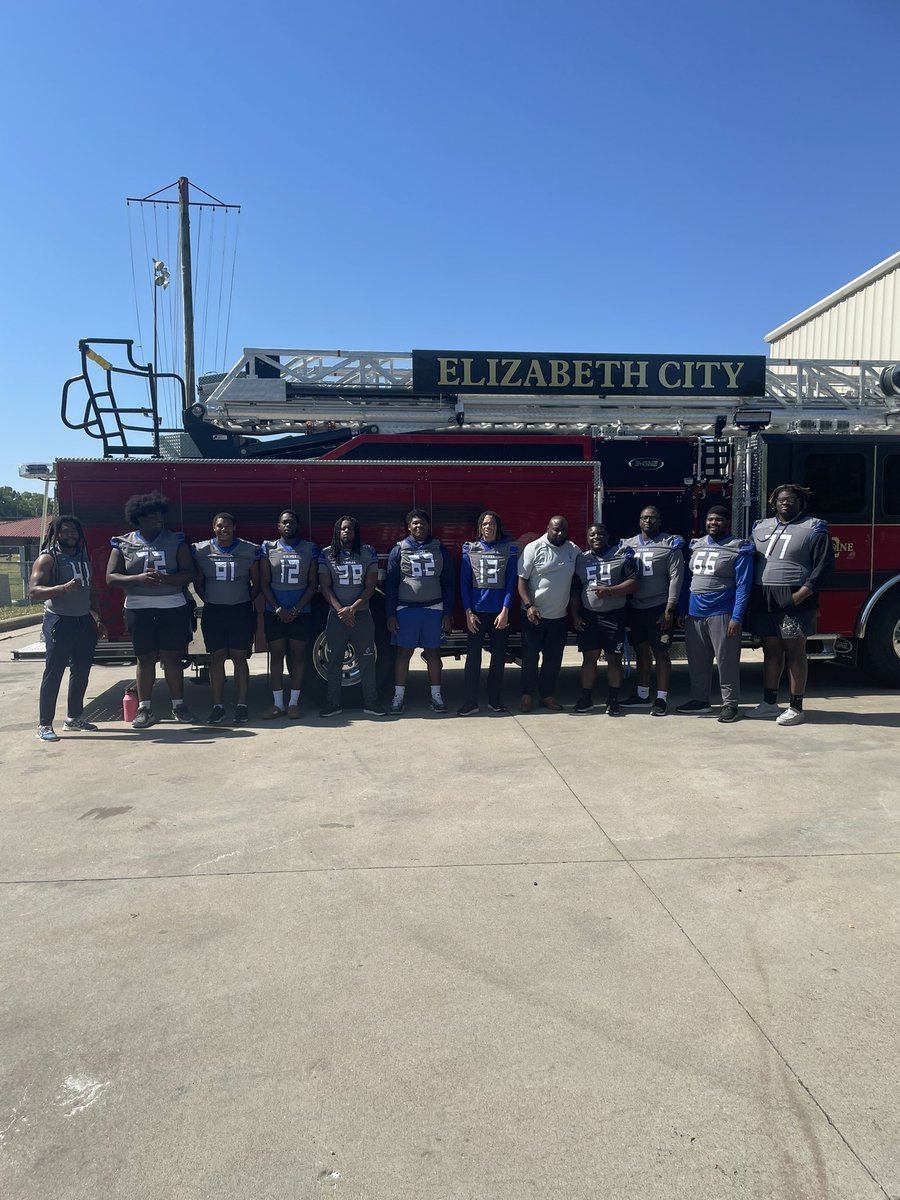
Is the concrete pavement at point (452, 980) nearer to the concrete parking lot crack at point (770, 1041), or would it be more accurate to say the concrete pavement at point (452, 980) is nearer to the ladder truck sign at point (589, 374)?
the concrete parking lot crack at point (770, 1041)

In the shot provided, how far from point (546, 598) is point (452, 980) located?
4560 mm

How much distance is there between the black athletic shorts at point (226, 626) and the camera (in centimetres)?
721

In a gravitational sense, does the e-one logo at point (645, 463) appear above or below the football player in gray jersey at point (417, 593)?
above

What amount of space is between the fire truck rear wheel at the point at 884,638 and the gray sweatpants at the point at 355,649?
493cm

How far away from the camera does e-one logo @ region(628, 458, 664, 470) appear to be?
8.45 m

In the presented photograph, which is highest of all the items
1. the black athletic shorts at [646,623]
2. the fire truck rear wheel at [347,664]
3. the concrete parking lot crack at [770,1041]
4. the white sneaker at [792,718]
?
the black athletic shorts at [646,623]

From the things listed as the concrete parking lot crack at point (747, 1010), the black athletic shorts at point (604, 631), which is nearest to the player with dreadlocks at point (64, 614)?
the black athletic shorts at point (604, 631)

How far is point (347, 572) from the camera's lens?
7270mm

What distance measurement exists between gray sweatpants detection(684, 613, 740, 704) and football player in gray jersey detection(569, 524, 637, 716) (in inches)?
24.9

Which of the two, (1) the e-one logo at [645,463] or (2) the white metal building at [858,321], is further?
(2) the white metal building at [858,321]

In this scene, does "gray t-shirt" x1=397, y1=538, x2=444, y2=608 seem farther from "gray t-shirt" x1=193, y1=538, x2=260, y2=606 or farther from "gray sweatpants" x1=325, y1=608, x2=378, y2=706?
"gray t-shirt" x1=193, y1=538, x2=260, y2=606

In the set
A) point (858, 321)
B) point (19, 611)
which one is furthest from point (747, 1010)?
point (19, 611)

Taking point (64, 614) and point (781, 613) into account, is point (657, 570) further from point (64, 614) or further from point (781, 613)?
point (64, 614)

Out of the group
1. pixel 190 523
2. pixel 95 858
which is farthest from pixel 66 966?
pixel 190 523
